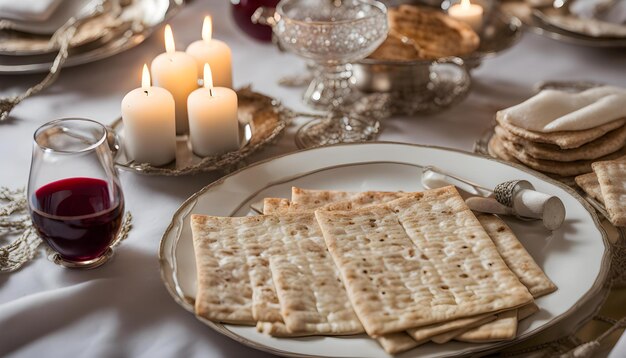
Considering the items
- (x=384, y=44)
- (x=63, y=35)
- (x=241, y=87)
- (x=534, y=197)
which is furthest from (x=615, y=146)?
(x=63, y=35)

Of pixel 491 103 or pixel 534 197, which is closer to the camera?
pixel 534 197

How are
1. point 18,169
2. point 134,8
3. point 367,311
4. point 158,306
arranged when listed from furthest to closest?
point 134,8 → point 18,169 → point 158,306 → point 367,311

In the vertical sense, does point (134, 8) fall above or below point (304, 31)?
below

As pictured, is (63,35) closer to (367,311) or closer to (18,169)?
(18,169)

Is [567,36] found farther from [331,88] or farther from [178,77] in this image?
[178,77]

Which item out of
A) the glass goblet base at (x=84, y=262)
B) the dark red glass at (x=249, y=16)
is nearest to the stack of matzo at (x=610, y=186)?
the glass goblet base at (x=84, y=262)
